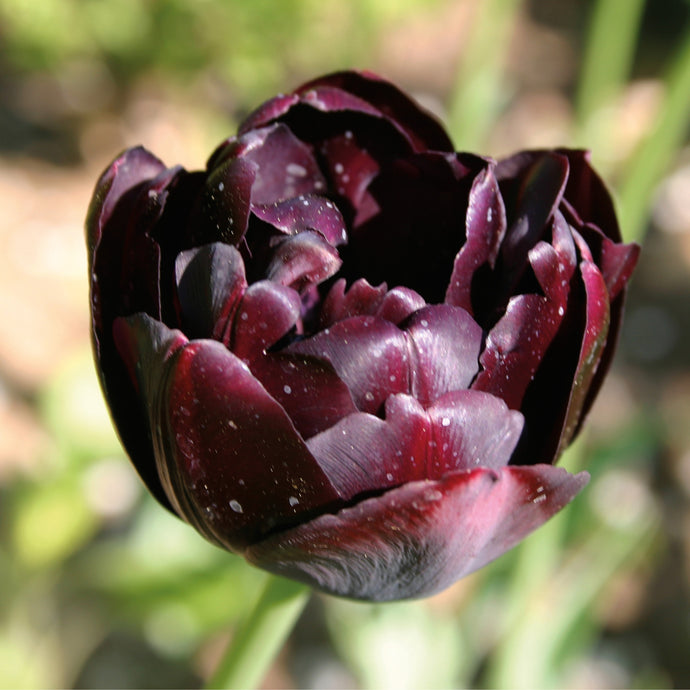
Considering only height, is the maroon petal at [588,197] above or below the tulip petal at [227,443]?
above

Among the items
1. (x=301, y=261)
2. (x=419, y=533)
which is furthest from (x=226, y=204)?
(x=419, y=533)

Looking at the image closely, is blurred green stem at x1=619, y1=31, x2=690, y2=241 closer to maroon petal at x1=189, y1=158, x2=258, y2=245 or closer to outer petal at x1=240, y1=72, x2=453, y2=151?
outer petal at x1=240, y1=72, x2=453, y2=151

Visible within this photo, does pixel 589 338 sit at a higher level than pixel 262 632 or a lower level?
higher

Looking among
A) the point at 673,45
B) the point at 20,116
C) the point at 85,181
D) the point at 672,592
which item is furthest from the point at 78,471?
the point at 673,45

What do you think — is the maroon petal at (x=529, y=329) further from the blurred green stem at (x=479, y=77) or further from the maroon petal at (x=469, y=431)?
the blurred green stem at (x=479, y=77)

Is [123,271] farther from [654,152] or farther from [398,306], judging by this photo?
[654,152]

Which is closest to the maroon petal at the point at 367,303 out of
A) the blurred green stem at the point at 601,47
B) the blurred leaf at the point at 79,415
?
the blurred green stem at the point at 601,47

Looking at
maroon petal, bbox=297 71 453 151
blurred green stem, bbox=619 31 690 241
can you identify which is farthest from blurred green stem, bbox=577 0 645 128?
maroon petal, bbox=297 71 453 151
